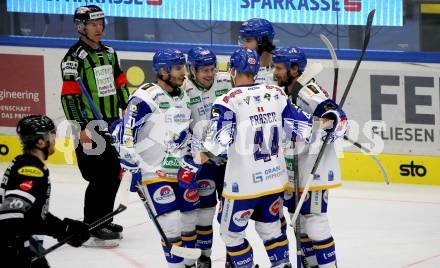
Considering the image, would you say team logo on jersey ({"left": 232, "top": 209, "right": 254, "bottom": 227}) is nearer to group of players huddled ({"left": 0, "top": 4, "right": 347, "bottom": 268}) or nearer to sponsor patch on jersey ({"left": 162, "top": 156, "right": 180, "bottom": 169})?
group of players huddled ({"left": 0, "top": 4, "right": 347, "bottom": 268})

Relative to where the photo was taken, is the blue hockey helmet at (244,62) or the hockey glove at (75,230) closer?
the hockey glove at (75,230)

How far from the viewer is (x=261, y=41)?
6.96 m

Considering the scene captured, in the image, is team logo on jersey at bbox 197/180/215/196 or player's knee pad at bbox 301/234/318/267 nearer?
player's knee pad at bbox 301/234/318/267

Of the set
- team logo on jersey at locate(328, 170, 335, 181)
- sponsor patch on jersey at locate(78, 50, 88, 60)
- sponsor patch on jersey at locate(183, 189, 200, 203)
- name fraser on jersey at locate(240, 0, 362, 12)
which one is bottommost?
sponsor patch on jersey at locate(183, 189, 200, 203)

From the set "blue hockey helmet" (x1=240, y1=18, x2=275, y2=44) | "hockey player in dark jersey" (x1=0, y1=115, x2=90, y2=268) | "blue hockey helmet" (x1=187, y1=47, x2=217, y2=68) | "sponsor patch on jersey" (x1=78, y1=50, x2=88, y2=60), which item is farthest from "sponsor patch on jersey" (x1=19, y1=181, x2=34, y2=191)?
"sponsor patch on jersey" (x1=78, y1=50, x2=88, y2=60)

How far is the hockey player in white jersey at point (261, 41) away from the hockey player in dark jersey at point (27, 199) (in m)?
2.11

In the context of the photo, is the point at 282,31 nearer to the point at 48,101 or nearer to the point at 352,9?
the point at 352,9

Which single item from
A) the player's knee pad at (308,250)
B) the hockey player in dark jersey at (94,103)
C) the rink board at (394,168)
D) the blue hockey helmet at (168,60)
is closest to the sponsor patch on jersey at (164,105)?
the blue hockey helmet at (168,60)

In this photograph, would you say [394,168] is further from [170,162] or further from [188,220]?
[170,162]

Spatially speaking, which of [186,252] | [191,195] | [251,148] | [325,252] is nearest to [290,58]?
[251,148]

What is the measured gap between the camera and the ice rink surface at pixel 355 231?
7273mm

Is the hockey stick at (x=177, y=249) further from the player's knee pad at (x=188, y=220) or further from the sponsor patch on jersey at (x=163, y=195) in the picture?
the player's knee pad at (x=188, y=220)

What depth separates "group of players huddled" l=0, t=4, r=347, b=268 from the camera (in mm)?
5828

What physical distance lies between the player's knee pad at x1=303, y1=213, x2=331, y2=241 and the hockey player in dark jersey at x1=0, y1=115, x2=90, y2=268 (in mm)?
1583
